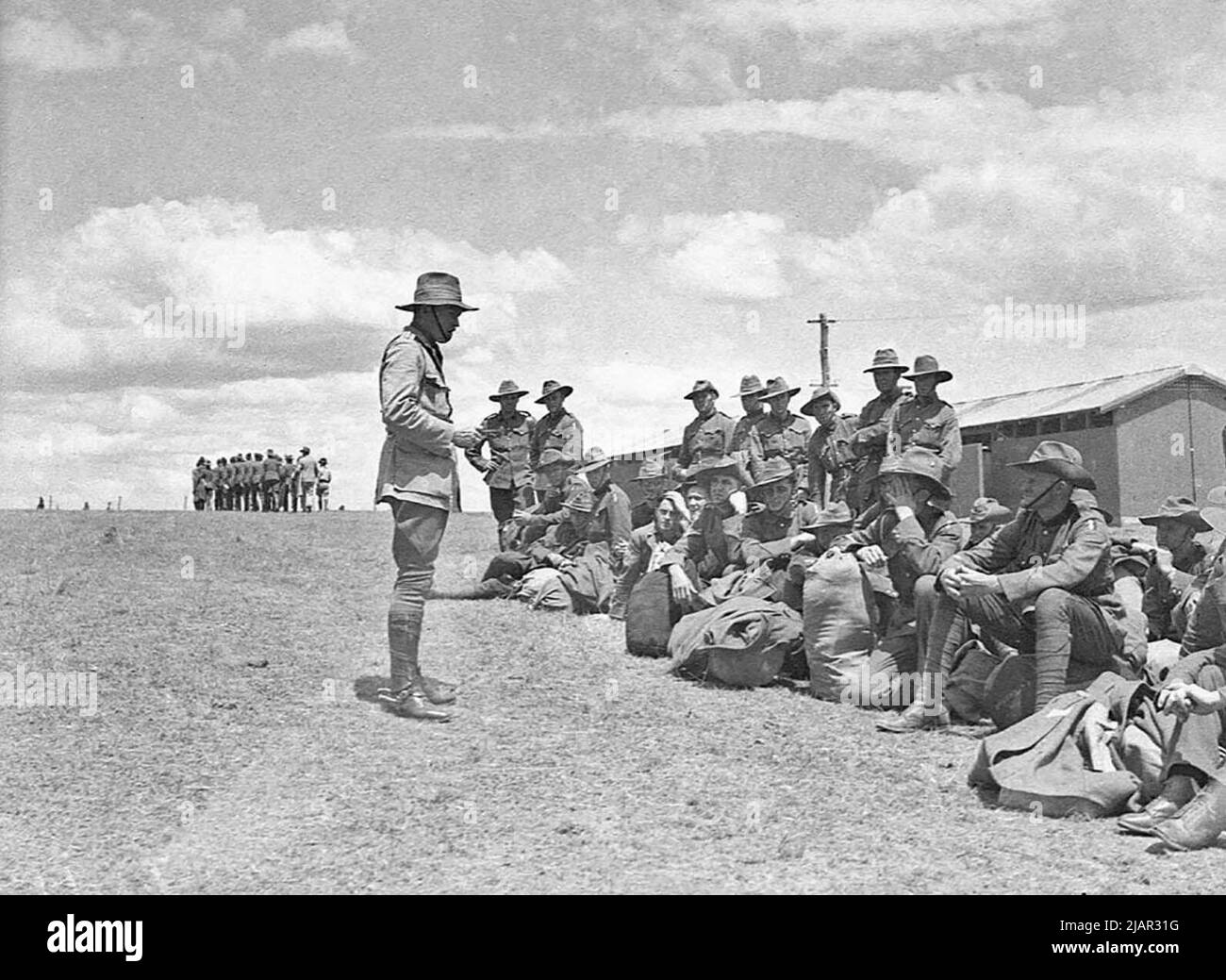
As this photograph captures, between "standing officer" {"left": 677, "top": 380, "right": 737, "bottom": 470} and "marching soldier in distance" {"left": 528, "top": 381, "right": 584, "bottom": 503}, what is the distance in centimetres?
116

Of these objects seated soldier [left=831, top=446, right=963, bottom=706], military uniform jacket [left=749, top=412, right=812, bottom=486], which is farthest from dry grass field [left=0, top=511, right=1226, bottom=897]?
military uniform jacket [left=749, top=412, right=812, bottom=486]

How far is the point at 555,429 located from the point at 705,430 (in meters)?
1.73

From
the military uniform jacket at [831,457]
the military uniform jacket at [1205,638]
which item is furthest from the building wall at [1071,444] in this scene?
the military uniform jacket at [1205,638]

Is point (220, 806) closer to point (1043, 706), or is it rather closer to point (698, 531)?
point (1043, 706)

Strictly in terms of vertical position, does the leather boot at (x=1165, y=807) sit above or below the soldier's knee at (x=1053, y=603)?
below

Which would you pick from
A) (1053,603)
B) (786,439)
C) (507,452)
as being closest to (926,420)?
(1053,603)

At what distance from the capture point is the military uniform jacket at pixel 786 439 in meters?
10.7

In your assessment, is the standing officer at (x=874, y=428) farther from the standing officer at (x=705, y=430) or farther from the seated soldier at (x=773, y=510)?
the standing officer at (x=705, y=430)

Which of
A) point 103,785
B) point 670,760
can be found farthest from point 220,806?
point 670,760

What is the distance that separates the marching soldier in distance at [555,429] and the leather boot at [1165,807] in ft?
24.6

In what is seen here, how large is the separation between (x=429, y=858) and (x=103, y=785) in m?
1.60

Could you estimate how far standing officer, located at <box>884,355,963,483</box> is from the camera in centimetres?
777

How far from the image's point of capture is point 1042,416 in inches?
818

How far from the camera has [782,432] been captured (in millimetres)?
10844
